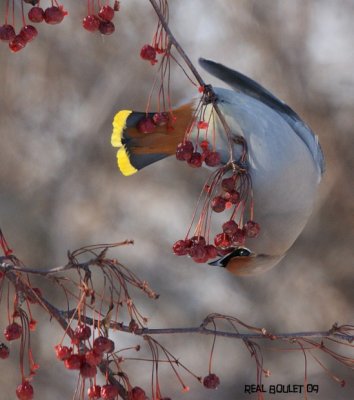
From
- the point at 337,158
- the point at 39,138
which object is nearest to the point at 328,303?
the point at 337,158

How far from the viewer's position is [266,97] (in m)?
1.74

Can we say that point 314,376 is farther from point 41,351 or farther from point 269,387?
point 41,351

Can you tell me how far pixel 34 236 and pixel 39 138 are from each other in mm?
378

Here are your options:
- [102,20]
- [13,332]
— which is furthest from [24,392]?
[102,20]

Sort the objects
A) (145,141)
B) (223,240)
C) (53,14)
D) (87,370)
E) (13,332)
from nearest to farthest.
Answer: (87,370) < (13,332) < (53,14) < (223,240) < (145,141)

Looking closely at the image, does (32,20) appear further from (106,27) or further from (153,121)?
(153,121)

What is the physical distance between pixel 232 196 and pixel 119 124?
1.34 feet

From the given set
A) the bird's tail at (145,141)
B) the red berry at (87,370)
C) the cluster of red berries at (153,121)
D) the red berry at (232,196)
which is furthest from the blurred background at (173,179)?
the red berry at (87,370)

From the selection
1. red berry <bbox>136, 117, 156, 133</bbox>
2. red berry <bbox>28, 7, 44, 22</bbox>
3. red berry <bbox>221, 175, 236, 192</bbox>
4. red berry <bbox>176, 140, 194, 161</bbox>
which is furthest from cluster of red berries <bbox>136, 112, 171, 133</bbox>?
red berry <bbox>28, 7, 44, 22</bbox>

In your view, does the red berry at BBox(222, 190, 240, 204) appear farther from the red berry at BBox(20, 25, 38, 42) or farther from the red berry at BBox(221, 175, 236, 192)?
the red berry at BBox(20, 25, 38, 42)

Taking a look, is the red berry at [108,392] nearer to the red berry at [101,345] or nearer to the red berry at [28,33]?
the red berry at [101,345]

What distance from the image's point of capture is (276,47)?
3426 millimetres

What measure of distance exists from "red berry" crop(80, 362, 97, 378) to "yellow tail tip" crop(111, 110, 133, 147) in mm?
683

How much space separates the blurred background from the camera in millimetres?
3404
